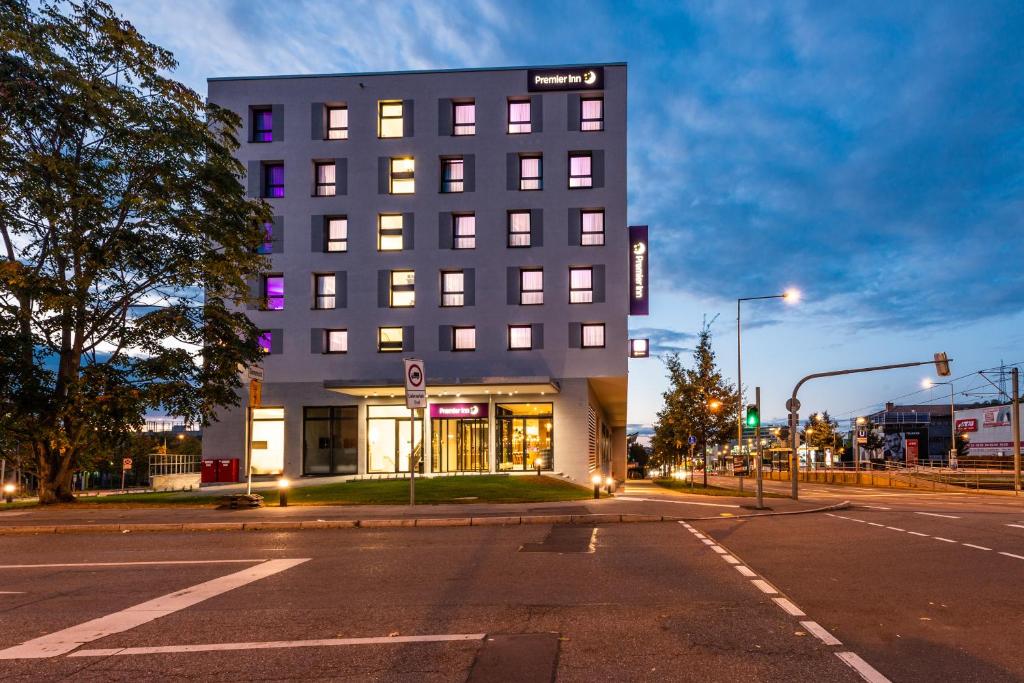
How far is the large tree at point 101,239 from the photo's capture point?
62.3 ft

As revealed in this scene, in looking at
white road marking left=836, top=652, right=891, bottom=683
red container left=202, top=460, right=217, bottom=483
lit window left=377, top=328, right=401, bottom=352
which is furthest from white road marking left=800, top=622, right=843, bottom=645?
red container left=202, top=460, right=217, bottom=483

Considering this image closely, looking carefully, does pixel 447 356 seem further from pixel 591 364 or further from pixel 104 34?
pixel 104 34

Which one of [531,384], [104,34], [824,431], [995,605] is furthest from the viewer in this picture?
[824,431]

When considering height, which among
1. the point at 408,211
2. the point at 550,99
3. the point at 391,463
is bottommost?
the point at 391,463

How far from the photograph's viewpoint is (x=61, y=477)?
20469mm

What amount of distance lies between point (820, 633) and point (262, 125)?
38.8 m

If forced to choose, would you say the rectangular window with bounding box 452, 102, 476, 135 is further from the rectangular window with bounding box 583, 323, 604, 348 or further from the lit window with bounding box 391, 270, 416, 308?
the rectangular window with bounding box 583, 323, 604, 348

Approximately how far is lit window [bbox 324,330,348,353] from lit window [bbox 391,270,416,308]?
9.78 ft

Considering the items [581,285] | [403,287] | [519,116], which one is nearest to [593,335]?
[581,285]

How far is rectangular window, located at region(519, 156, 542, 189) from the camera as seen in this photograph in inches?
1476

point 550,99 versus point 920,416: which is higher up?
point 550,99

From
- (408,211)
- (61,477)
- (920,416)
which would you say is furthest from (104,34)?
(920,416)

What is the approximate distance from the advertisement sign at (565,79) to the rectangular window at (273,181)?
535 inches

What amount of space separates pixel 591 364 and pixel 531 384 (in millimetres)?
4187
